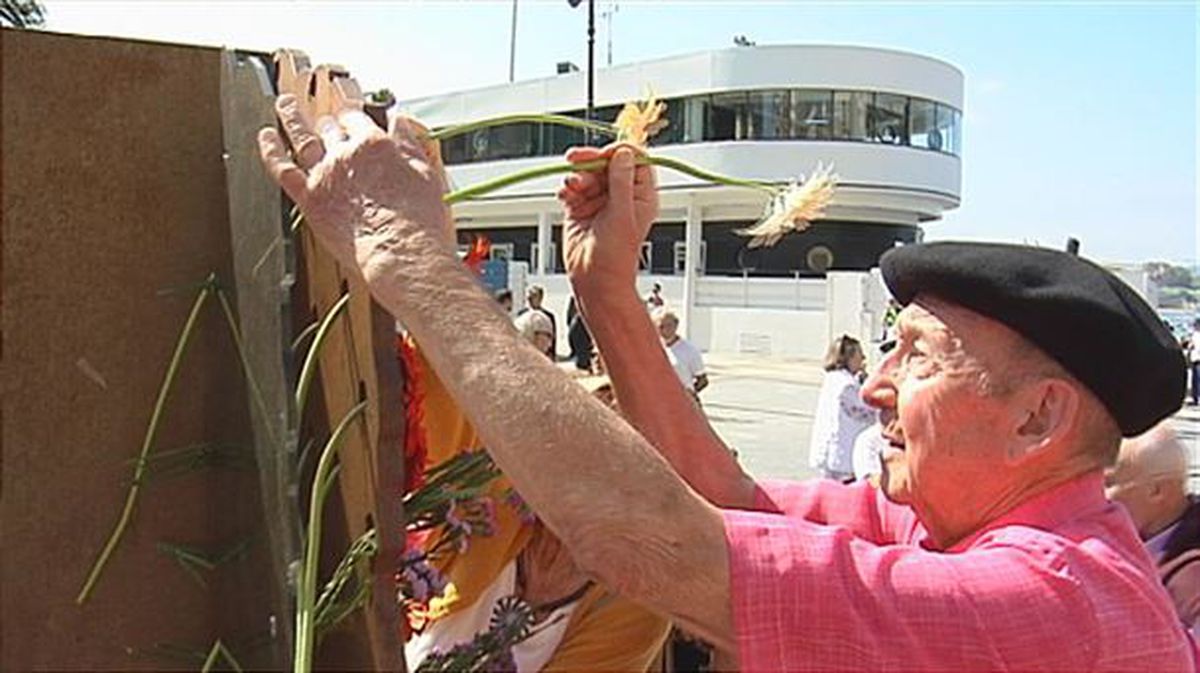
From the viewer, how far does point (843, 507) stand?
1.57 metres

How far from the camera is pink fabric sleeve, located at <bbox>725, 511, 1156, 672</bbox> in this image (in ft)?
3.18

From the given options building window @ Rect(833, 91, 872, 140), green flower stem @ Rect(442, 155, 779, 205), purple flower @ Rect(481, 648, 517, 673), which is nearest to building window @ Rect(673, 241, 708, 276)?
building window @ Rect(833, 91, 872, 140)

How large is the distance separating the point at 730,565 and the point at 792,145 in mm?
28683

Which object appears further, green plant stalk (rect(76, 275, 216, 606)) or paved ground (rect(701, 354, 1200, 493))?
paved ground (rect(701, 354, 1200, 493))

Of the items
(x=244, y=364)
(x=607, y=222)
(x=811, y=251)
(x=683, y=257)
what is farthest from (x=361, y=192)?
(x=811, y=251)

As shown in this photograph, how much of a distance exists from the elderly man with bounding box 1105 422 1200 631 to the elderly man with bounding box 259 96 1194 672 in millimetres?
1659

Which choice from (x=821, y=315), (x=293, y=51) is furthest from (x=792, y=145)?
(x=293, y=51)

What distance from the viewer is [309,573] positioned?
40.8 inches

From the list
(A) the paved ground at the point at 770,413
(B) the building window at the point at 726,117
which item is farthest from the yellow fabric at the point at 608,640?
(B) the building window at the point at 726,117

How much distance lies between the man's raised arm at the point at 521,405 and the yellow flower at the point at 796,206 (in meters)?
0.48

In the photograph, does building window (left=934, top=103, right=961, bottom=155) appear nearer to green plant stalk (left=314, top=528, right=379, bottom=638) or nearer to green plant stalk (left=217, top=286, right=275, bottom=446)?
green plant stalk (left=217, top=286, right=275, bottom=446)

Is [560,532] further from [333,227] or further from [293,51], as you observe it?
[293,51]

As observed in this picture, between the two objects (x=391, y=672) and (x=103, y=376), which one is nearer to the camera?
(x=391, y=672)

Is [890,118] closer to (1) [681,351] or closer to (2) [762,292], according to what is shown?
(2) [762,292]
